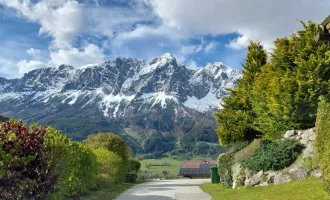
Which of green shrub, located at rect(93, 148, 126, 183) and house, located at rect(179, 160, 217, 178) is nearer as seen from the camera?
green shrub, located at rect(93, 148, 126, 183)

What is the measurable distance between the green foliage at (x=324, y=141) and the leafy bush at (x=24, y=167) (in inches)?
375

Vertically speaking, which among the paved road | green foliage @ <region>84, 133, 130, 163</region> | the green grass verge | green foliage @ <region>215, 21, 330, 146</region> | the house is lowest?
the house

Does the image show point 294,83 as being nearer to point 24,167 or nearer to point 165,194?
point 165,194

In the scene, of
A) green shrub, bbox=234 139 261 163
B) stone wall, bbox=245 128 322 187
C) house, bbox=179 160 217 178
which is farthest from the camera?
house, bbox=179 160 217 178

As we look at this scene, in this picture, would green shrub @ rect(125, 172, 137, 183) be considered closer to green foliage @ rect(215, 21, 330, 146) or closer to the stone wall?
green foliage @ rect(215, 21, 330, 146)

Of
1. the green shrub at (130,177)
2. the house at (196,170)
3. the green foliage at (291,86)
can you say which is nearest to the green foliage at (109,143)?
the green shrub at (130,177)

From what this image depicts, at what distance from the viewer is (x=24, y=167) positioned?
11.7 m

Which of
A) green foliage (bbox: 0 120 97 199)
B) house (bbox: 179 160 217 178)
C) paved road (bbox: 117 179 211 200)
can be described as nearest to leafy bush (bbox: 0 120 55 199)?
green foliage (bbox: 0 120 97 199)

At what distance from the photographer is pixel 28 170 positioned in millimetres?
11914

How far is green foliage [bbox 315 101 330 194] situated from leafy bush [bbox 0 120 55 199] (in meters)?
9.53

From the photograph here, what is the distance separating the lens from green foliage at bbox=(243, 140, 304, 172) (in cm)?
2117

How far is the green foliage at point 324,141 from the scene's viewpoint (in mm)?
12023

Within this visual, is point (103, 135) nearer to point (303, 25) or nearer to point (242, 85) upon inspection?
point (242, 85)

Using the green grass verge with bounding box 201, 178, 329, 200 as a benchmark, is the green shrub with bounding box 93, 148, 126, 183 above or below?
above
